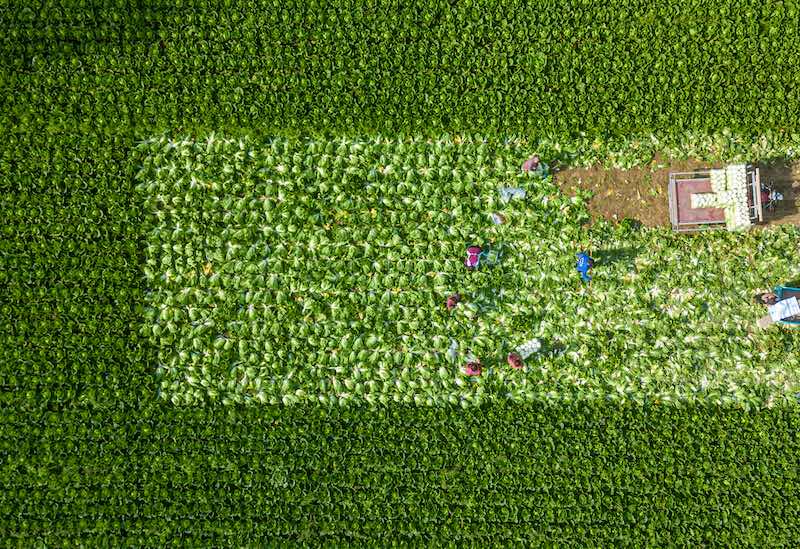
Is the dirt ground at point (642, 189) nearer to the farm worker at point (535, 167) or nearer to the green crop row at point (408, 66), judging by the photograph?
the farm worker at point (535, 167)

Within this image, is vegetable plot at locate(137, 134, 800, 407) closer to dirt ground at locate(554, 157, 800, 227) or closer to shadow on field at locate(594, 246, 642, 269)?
shadow on field at locate(594, 246, 642, 269)

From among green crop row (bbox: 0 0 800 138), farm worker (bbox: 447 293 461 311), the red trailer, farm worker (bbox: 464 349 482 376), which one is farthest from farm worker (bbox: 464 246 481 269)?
the red trailer

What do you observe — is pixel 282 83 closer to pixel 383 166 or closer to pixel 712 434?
pixel 383 166

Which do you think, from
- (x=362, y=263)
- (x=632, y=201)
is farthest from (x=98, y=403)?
(x=632, y=201)

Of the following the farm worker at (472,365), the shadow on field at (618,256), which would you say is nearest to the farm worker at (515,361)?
the farm worker at (472,365)

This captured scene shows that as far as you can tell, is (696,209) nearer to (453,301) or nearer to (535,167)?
(535,167)

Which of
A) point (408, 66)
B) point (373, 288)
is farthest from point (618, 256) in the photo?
point (408, 66)

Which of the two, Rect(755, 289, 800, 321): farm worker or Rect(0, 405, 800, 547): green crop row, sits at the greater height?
Rect(755, 289, 800, 321): farm worker
